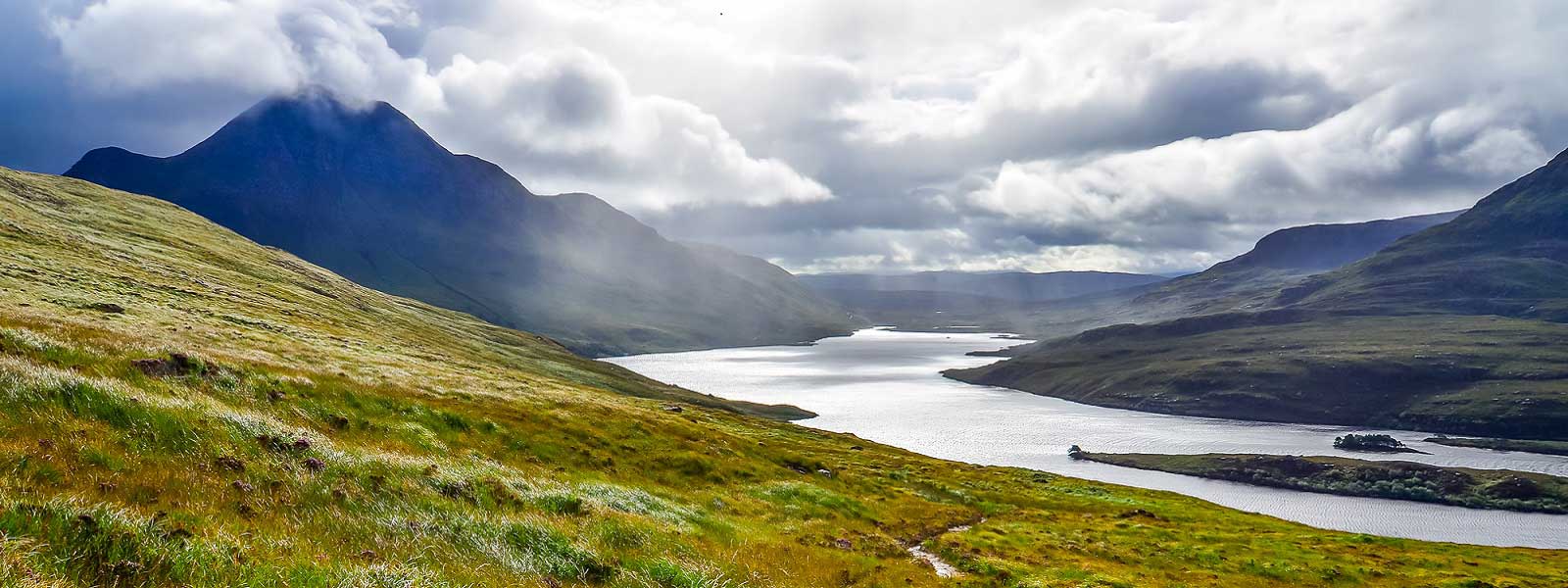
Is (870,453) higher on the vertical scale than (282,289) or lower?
lower

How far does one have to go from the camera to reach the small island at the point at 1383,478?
124312 mm

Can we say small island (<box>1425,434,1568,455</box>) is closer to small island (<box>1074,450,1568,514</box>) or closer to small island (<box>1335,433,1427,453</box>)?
small island (<box>1335,433,1427,453</box>)

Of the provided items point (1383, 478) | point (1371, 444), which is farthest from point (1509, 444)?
point (1383, 478)

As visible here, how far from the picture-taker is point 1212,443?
600 feet

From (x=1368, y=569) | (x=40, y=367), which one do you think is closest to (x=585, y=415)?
(x=40, y=367)

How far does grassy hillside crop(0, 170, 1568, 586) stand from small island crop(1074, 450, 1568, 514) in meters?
75.7

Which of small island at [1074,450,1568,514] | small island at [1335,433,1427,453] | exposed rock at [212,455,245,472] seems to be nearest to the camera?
exposed rock at [212,455,245,472]

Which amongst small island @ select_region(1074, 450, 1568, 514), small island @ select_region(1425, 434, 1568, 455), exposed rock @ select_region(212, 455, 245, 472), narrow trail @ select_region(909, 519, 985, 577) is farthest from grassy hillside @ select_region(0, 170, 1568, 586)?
small island @ select_region(1425, 434, 1568, 455)

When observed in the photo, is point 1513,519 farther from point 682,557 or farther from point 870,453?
point 682,557

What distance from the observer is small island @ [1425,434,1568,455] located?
170625mm

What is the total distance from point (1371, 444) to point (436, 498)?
224536 millimetres

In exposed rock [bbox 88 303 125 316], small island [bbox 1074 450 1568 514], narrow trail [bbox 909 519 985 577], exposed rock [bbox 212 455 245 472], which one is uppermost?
exposed rock [bbox 88 303 125 316]

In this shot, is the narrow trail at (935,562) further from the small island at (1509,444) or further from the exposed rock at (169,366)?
the small island at (1509,444)

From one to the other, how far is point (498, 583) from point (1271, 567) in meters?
47.4
